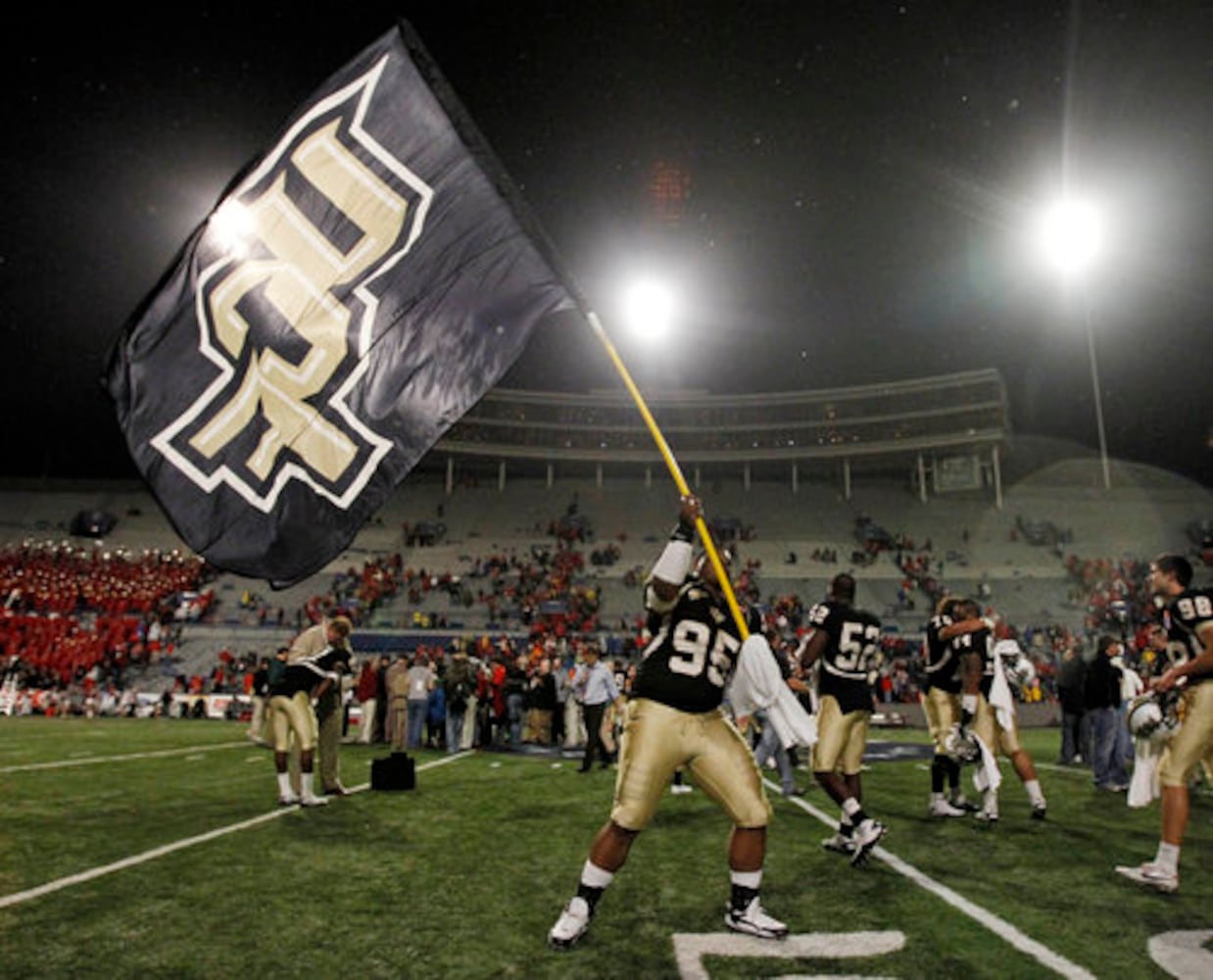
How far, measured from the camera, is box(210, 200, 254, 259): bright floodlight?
207 inches

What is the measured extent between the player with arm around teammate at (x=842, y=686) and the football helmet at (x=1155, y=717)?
6.72 ft

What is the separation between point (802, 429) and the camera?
50.4 m

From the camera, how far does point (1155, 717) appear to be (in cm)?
615

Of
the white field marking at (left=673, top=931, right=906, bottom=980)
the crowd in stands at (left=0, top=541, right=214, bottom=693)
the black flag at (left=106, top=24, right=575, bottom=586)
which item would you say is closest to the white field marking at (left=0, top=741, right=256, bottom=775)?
the black flag at (left=106, top=24, right=575, bottom=586)

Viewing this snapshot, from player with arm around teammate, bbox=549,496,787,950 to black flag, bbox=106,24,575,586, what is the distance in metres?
1.83

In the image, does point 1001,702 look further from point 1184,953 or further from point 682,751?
point 682,751

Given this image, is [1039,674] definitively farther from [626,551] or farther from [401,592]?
[401,592]

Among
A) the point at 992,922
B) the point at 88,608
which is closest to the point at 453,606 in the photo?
the point at 88,608

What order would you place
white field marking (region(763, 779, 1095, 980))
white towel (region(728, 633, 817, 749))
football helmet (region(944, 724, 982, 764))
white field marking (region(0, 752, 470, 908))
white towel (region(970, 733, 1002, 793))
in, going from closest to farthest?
white field marking (region(763, 779, 1095, 980)), white towel (region(728, 633, 817, 749)), white field marking (region(0, 752, 470, 908)), white towel (region(970, 733, 1002, 793)), football helmet (region(944, 724, 982, 764))

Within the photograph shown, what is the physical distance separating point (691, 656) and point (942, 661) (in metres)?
4.67

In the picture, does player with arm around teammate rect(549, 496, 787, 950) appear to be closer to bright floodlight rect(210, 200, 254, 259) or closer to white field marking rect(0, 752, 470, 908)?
white field marking rect(0, 752, 470, 908)

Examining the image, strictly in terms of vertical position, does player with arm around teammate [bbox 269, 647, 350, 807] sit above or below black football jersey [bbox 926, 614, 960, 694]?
below

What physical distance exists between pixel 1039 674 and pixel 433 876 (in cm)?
2568

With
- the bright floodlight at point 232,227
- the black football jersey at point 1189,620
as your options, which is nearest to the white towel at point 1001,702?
the black football jersey at point 1189,620
